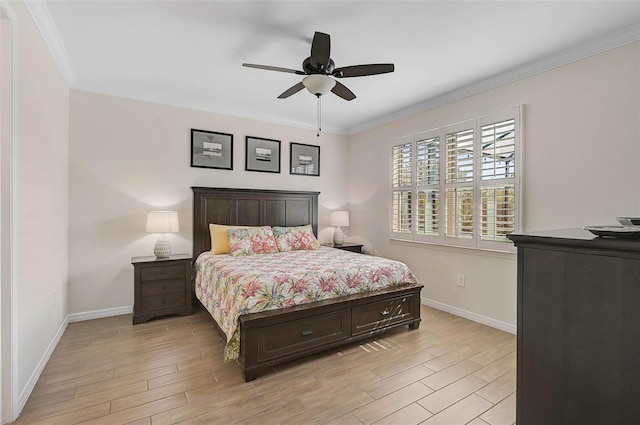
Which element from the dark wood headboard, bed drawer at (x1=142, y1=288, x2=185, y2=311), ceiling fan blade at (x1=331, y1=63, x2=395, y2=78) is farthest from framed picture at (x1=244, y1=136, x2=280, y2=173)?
ceiling fan blade at (x1=331, y1=63, x2=395, y2=78)

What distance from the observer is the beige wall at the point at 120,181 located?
3461mm

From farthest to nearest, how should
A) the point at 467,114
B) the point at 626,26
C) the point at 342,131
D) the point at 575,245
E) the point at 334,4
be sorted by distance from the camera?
the point at 342,131 < the point at 467,114 < the point at 626,26 < the point at 334,4 < the point at 575,245

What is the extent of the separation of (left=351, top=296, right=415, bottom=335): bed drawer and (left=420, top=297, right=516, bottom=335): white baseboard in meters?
0.85

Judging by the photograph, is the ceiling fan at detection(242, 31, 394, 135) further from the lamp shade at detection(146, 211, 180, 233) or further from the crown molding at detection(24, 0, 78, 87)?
the lamp shade at detection(146, 211, 180, 233)

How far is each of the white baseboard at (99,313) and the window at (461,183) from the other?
3666mm

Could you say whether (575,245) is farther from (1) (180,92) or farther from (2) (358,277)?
(1) (180,92)

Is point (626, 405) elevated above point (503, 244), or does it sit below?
below

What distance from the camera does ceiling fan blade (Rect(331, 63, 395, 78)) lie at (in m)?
2.39

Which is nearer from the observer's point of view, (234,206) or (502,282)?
(502,282)

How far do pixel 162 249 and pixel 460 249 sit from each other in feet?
11.6

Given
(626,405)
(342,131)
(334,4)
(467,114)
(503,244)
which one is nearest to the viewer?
(626,405)

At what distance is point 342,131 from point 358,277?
10.7ft

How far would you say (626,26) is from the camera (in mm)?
2357

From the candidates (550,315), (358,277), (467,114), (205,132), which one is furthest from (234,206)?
Result: (550,315)
